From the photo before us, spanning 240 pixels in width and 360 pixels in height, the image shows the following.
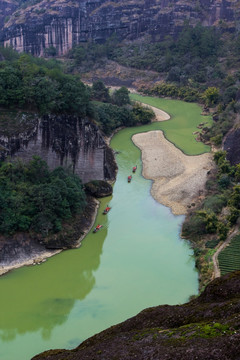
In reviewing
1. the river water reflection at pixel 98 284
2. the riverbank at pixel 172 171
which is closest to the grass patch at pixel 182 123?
the riverbank at pixel 172 171

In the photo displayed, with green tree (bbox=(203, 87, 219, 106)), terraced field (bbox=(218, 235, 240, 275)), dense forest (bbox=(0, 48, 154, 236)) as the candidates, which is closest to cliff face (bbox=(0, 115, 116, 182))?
dense forest (bbox=(0, 48, 154, 236))

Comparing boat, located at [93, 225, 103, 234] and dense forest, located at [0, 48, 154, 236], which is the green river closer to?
boat, located at [93, 225, 103, 234]

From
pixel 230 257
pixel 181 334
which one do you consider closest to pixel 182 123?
pixel 230 257

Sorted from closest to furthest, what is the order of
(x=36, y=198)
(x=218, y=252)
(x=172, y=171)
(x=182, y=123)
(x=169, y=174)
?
(x=218, y=252) → (x=36, y=198) → (x=169, y=174) → (x=172, y=171) → (x=182, y=123)

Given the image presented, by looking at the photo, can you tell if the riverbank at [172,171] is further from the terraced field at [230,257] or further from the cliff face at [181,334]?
the cliff face at [181,334]

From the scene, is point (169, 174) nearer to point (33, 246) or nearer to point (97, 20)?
point (33, 246)

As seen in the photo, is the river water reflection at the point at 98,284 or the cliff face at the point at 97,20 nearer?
the river water reflection at the point at 98,284
